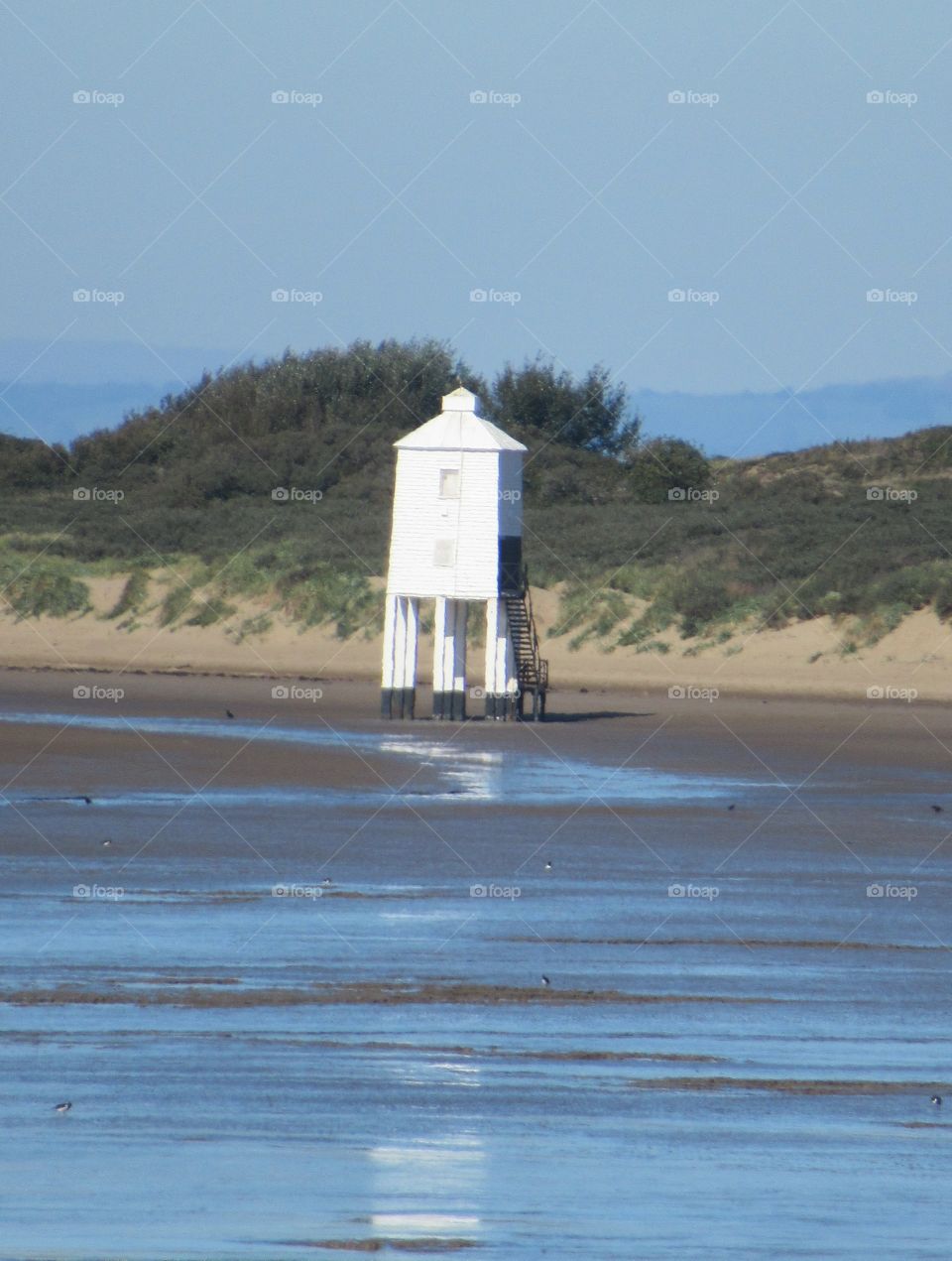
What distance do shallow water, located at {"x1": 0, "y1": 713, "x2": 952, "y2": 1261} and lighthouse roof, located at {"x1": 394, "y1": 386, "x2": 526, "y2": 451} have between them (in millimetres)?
16612

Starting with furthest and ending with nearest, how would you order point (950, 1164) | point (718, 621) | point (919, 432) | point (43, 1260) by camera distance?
point (919, 432)
point (718, 621)
point (950, 1164)
point (43, 1260)

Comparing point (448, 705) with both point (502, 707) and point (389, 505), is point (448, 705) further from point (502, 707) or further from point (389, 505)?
point (389, 505)

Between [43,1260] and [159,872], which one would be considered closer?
[43,1260]

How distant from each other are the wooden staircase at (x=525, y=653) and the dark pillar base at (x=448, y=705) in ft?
4.17

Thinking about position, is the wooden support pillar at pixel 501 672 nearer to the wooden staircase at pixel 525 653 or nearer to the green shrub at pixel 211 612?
the wooden staircase at pixel 525 653

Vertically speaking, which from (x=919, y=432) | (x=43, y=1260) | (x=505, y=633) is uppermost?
(x=919, y=432)

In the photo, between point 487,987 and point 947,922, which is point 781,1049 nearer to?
point 487,987

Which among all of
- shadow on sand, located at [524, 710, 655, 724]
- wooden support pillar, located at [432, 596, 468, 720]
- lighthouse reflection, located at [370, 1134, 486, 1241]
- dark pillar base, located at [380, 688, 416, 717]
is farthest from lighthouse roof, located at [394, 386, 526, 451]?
lighthouse reflection, located at [370, 1134, 486, 1241]

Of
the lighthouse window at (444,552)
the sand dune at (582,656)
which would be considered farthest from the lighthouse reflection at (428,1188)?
the sand dune at (582,656)

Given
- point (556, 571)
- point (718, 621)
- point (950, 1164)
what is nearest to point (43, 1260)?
point (950, 1164)

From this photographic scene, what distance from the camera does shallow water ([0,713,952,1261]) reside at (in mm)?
8641

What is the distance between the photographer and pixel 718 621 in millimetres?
54594

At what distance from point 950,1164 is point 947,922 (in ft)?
23.6

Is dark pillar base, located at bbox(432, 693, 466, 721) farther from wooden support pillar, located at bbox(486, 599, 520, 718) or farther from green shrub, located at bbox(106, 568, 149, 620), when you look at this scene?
green shrub, located at bbox(106, 568, 149, 620)
